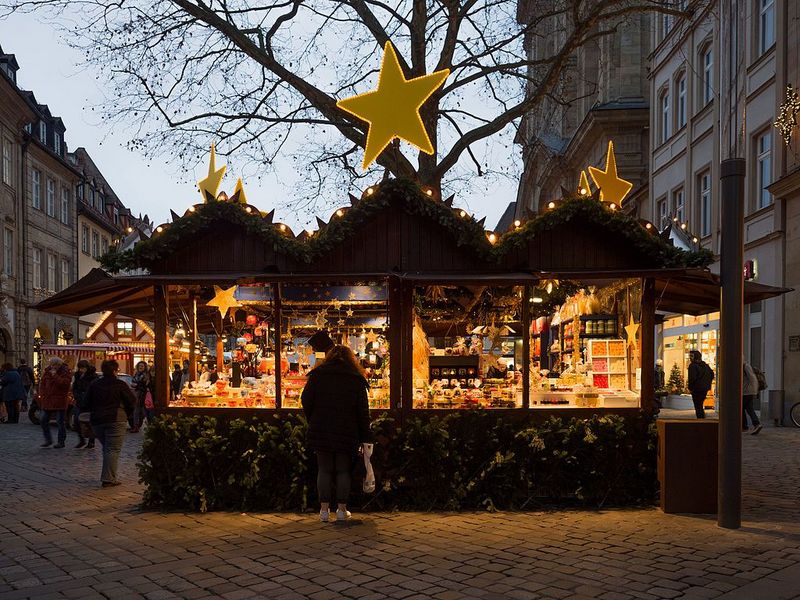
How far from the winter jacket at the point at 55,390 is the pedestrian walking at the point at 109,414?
476 cm

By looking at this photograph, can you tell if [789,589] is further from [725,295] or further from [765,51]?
[765,51]

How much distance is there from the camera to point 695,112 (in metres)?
25.3

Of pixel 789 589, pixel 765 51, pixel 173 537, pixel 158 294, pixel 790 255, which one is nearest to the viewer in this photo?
pixel 789 589

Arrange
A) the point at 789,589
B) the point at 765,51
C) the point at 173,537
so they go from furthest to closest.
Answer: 1. the point at 765,51
2. the point at 173,537
3. the point at 789,589

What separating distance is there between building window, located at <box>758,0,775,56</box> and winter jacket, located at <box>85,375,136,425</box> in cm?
1715

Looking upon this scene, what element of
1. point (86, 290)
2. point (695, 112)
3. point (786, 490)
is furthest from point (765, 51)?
point (86, 290)

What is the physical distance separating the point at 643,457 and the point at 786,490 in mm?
2219

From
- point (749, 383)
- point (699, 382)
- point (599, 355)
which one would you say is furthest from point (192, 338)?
point (699, 382)

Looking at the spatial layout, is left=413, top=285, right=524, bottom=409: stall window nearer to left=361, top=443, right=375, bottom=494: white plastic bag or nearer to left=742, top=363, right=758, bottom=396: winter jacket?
left=361, top=443, right=375, bottom=494: white plastic bag

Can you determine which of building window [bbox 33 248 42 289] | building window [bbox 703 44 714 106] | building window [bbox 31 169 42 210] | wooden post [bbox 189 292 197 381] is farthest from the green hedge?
building window [bbox 31 169 42 210]

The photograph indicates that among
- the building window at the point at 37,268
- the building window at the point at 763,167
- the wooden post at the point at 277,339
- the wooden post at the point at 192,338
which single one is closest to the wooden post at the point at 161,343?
the wooden post at the point at 277,339

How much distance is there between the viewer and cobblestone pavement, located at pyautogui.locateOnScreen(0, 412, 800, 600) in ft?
18.4

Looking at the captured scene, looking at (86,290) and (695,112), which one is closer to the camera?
(86,290)

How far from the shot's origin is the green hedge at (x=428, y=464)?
8.32m
